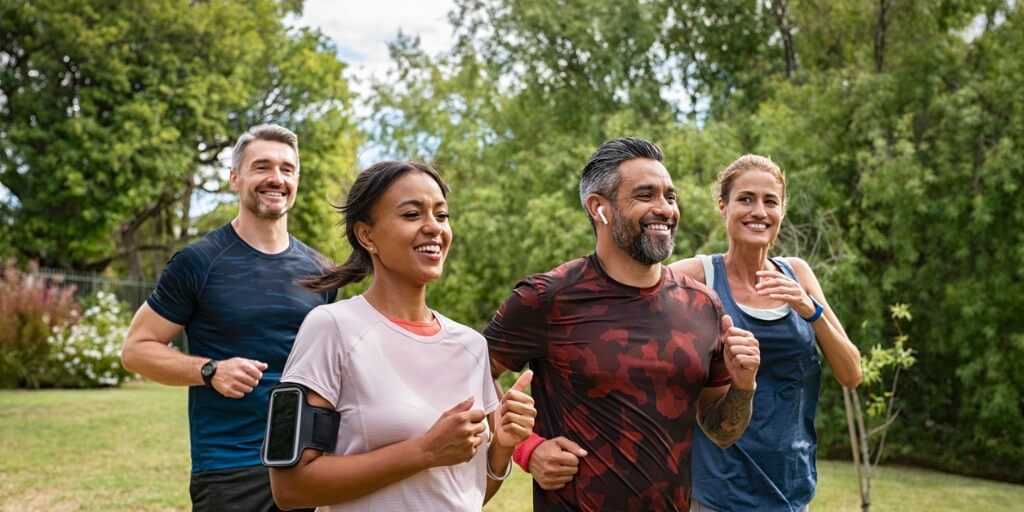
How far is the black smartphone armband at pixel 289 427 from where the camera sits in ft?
7.96

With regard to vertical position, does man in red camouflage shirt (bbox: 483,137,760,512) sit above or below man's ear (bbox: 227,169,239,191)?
below

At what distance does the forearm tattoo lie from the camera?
3.19 m

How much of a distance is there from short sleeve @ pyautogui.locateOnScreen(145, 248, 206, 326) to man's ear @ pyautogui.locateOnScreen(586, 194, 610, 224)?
1.68 meters

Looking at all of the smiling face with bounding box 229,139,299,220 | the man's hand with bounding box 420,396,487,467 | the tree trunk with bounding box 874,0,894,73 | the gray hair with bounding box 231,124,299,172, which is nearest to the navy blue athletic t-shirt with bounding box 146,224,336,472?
the smiling face with bounding box 229,139,299,220

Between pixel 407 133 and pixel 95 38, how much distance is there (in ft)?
32.4

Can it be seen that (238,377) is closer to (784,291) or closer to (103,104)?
(784,291)

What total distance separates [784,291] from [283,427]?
1954mm

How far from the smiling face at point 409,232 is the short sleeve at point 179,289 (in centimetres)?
145

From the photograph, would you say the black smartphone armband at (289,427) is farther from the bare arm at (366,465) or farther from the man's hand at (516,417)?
the man's hand at (516,417)

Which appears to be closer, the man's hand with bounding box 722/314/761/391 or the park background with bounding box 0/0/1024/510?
the man's hand with bounding box 722/314/761/391

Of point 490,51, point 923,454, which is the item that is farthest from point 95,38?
point 923,454

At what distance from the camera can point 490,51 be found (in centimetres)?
2077

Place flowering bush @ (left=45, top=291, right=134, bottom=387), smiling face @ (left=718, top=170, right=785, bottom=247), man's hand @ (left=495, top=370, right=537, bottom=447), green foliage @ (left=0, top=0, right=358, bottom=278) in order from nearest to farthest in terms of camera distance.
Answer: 1. man's hand @ (left=495, top=370, right=537, bottom=447)
2. smiling face @ (left=718, top=170, right=785, bottom=247)
3. flowering bush @ (left=45, top=291, right=134, bottom=387)
4. green foliage @ (left=0, top=0, right=358, bottom=278)

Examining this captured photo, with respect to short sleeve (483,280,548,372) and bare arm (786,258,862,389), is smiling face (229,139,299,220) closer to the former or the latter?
short sleeve (483,280,548,372)
